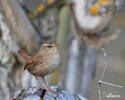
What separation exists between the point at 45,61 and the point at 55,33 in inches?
55.6

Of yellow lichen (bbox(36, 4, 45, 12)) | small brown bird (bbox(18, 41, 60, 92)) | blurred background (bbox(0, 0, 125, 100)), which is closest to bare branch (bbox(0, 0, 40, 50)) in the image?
blurred background (bbox(0, 0, 125, 100))

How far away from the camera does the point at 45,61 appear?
1.70 metres

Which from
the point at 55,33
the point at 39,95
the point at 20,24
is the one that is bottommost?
the point at 39,95

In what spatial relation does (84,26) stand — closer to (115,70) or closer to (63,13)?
(63,13)

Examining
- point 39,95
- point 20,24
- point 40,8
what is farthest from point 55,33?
point 39,95

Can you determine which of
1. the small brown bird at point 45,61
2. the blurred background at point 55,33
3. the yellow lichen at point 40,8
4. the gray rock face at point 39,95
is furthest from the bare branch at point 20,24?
the gray rock face at point 39,95

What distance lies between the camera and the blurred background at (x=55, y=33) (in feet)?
9.27

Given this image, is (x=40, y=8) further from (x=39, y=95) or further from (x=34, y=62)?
(x=39, y=95)

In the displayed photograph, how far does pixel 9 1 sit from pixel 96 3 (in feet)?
2.32

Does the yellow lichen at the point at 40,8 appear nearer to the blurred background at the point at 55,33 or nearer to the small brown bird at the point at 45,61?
the blurred background at the point at 55,33

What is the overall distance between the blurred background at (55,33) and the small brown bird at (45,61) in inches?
38.9

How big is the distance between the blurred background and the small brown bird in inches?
38.9

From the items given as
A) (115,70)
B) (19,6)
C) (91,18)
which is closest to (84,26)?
(91,18)

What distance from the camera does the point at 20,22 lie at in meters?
2.80
